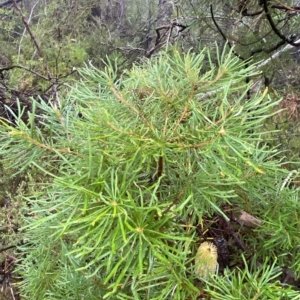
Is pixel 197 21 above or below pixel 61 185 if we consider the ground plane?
→ below

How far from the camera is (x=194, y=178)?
374 mm

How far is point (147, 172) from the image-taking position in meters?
0.38

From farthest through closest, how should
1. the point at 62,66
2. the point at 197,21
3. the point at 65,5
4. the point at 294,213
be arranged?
the point at 65,5 → the point at 62,66 → the point at 197,21 → the point at 294,213

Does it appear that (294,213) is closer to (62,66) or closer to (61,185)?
(61,185)

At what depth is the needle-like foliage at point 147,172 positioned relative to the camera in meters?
0.32

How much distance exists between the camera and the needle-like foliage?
325 millimetres

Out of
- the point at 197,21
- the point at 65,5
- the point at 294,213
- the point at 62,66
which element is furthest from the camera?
the point at 65,5

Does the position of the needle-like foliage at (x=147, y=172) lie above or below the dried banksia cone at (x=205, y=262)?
above

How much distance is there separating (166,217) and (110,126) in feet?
0.33

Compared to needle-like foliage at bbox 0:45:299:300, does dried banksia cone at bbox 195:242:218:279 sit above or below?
below

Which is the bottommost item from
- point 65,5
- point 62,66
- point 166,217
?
point 62,66

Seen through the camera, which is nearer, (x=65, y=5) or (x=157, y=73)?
(x=157, y=73)

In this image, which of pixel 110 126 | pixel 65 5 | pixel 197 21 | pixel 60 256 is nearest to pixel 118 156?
pixel 110 126

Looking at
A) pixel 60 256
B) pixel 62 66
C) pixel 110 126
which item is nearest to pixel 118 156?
pixel 110 126
